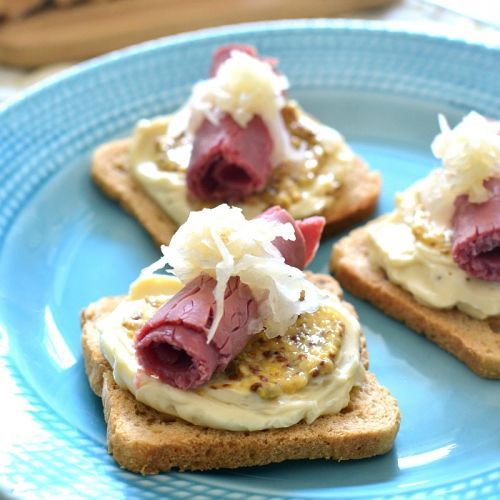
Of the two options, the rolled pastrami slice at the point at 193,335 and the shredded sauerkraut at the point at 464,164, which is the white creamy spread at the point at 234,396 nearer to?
the rolled pastrami slice at the point at 193,335

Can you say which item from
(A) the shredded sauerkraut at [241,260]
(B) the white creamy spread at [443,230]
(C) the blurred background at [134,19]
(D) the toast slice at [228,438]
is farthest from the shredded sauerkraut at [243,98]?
(C) the blurred background at [134,19]

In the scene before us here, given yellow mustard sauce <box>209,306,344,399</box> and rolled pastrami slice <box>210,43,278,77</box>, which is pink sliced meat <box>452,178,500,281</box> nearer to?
yellow mustard sauce <box>209,306,344,399</box>

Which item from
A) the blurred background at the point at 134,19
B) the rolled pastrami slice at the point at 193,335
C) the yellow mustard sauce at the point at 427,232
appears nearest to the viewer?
the rolled pastrami slice at the point at 193,335

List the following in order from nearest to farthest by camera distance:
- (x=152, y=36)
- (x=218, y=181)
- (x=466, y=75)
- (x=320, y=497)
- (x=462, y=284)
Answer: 1. (x=320, y=497)
2. (x=462, y=284)
3. (x=218, y=181)
4. (x=466, y=75)
5. (x=152, y=36)

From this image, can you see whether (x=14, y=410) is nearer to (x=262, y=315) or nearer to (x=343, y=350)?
(x=262, y=315)

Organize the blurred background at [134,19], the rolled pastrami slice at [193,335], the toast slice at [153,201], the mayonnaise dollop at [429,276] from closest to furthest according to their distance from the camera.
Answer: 1. the rolled pastrami slice at [193,335]
2. the mayonnaise dollop at [429,276]
3. the toast slice at [153,201]
4. the blurred background at [134,19]

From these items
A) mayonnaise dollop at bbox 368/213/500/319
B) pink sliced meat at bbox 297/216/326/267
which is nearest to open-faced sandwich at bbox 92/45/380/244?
mayonnaise dollop at bbox 368/213/500/319

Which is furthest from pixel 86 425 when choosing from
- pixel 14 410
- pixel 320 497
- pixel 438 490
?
pixel 438 490

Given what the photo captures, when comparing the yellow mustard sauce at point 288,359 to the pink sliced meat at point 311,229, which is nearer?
the yellow mustard sauce at point 288,359
